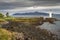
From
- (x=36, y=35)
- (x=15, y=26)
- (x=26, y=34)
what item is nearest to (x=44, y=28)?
(x=36, y=35)

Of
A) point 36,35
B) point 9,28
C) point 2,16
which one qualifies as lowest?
point 36,35

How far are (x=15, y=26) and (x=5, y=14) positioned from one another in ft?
0.82

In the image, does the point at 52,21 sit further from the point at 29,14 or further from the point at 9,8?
the point at 9,8

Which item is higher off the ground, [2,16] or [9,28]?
[2,16]

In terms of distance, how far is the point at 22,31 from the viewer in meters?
2.00

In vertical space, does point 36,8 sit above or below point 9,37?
above

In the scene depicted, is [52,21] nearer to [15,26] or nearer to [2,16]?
[15,26]

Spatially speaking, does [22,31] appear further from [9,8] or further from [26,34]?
[9,8]

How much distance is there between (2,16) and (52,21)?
2.60 ft

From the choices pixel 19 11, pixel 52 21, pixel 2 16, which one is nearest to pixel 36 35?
pixel 52 21

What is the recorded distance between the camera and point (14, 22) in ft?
6.65

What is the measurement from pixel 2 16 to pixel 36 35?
61 cm

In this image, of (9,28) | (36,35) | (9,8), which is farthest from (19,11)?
(36,35)

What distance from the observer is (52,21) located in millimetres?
2047
